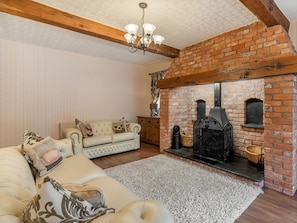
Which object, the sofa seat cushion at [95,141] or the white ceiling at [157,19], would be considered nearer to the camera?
the white ceiling at [157,19]

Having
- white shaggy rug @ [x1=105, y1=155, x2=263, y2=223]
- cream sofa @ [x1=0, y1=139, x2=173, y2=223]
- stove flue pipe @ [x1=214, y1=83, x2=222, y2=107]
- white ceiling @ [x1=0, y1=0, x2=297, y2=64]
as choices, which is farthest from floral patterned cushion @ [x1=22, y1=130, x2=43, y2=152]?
stove flue pipe @ [x1=214, y1=83, x2=222, y2=107]

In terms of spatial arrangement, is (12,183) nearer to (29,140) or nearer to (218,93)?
(29,140)

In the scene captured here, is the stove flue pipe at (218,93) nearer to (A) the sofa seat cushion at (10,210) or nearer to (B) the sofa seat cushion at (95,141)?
(B) the sofa seat cushion at (95,141)

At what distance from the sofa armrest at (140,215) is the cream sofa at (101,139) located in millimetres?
3023

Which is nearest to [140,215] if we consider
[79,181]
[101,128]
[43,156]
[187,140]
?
[79,181]

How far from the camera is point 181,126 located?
453 cm

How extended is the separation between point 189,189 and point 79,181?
158 cm

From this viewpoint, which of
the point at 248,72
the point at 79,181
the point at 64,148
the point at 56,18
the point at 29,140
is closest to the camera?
the point at 79,181

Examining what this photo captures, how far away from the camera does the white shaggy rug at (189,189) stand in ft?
6.36

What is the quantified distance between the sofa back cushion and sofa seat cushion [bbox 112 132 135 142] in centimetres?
45

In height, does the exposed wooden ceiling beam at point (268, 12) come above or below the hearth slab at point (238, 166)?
above

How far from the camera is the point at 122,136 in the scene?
434 cm

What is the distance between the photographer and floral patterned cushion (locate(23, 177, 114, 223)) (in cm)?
78

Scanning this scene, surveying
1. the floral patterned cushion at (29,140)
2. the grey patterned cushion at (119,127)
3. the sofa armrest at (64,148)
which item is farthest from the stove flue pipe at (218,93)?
the floral patterned cushion at (29,140)
